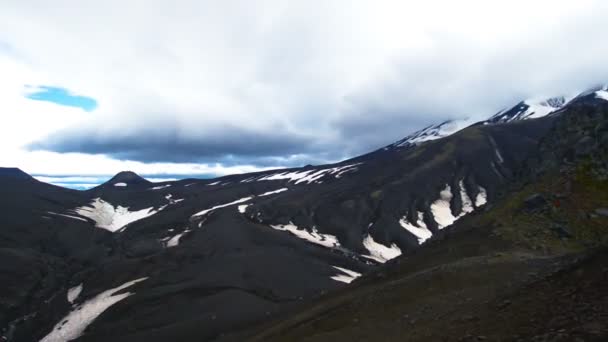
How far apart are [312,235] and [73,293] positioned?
56.8 m

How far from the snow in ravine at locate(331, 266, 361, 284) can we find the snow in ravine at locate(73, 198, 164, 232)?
9705cm

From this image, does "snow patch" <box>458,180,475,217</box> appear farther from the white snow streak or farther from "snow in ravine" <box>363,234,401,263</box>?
the white snow streak

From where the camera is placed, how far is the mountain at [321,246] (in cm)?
2667

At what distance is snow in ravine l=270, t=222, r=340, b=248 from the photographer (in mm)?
106875

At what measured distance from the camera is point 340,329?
23953 mm

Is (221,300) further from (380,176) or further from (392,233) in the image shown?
(380,176)

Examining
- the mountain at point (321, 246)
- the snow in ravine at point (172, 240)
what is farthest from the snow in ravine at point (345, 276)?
the snow in ravine at point (172, 240)

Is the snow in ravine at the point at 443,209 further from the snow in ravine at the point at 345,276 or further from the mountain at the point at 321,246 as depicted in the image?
the snow in ravine at the point at 345,276

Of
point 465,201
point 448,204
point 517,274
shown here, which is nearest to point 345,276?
point 517,274

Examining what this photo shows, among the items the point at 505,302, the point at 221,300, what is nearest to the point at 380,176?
the point at 221,300

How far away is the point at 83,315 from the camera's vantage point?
64438 millimetres

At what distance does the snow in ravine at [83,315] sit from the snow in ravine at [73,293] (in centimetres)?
565

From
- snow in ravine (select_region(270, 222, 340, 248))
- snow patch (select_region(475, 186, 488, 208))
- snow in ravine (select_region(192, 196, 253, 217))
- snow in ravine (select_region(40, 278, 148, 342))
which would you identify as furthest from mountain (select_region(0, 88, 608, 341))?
snow in ravine (select_region(192, 196, 253, 217))

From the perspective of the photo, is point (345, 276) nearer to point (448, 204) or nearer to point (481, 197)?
point (448, 204)
